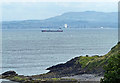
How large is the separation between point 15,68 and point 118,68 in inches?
1624

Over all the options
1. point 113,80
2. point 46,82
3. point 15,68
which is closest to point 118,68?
point 113,80

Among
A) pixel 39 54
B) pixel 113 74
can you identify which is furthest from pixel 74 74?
pixel 39 54

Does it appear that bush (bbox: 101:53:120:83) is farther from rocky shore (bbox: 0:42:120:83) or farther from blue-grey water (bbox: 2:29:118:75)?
blue-grey water (bbox: 2:29:118:75)

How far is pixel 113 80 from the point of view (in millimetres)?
23062

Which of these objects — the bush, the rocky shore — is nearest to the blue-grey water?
the rocky shore

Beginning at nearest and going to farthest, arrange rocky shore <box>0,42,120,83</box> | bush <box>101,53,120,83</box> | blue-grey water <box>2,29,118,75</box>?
bush <box>101,53,120,83</box>
rocky shore <box>0,42,120,83</box>
blue-grey water <box>2,29,118,75</box>

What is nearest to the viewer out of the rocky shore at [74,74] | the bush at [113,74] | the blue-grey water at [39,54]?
the bush at [113,74]

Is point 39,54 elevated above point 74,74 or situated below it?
below

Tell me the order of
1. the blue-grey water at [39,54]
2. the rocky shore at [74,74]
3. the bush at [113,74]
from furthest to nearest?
the blue-grey water at [39,54], the rocky shore at [74,74], the bush at [113,74]

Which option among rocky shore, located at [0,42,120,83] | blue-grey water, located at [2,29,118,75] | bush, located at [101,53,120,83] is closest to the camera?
bush, located at [101,53,120,83]

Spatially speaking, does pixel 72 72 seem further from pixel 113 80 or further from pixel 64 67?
pixel 113 80

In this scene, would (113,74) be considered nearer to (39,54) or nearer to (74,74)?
(74,74)

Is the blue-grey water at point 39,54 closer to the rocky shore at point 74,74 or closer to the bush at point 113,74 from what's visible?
the rocky shore at point 74,74

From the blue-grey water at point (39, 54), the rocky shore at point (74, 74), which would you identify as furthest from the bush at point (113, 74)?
the blue-grey water at point (39, 54)
